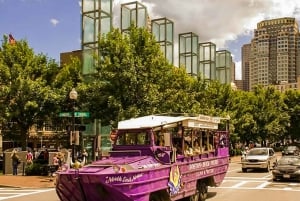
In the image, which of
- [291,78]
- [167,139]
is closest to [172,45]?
[167,139]

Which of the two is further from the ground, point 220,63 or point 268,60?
point 268,60

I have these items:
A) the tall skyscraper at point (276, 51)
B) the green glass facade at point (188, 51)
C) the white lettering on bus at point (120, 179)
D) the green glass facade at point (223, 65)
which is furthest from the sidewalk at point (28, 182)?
the tall skyscraper at point (276, 51)

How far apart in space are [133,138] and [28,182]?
13.7 metres

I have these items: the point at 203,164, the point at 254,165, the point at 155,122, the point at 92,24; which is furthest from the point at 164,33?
the point at 155,122

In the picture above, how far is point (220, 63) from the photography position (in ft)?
215

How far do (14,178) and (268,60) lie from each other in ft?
563

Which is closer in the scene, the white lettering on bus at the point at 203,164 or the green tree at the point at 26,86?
the white lettering on bus at the point at 203,164

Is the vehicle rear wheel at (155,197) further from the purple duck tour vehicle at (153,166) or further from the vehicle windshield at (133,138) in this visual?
the vehicle windshield at (133,138)

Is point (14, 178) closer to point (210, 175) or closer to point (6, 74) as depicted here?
point (6, 74)

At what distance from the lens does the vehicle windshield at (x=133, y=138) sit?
44.8ft

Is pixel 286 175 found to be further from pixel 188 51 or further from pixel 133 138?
pixel 188 51

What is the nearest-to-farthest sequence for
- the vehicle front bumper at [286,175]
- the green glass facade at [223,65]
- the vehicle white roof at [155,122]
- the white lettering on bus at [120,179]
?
1. the white lettering on bus at [120,179]
2. the vehicle white roof at [155,122]
3. the vehicle front bumper at [286,175]
4. the green glass facade at [223,65]

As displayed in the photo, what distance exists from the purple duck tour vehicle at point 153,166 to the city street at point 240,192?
59.9 inches

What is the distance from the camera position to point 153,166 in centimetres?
1266
